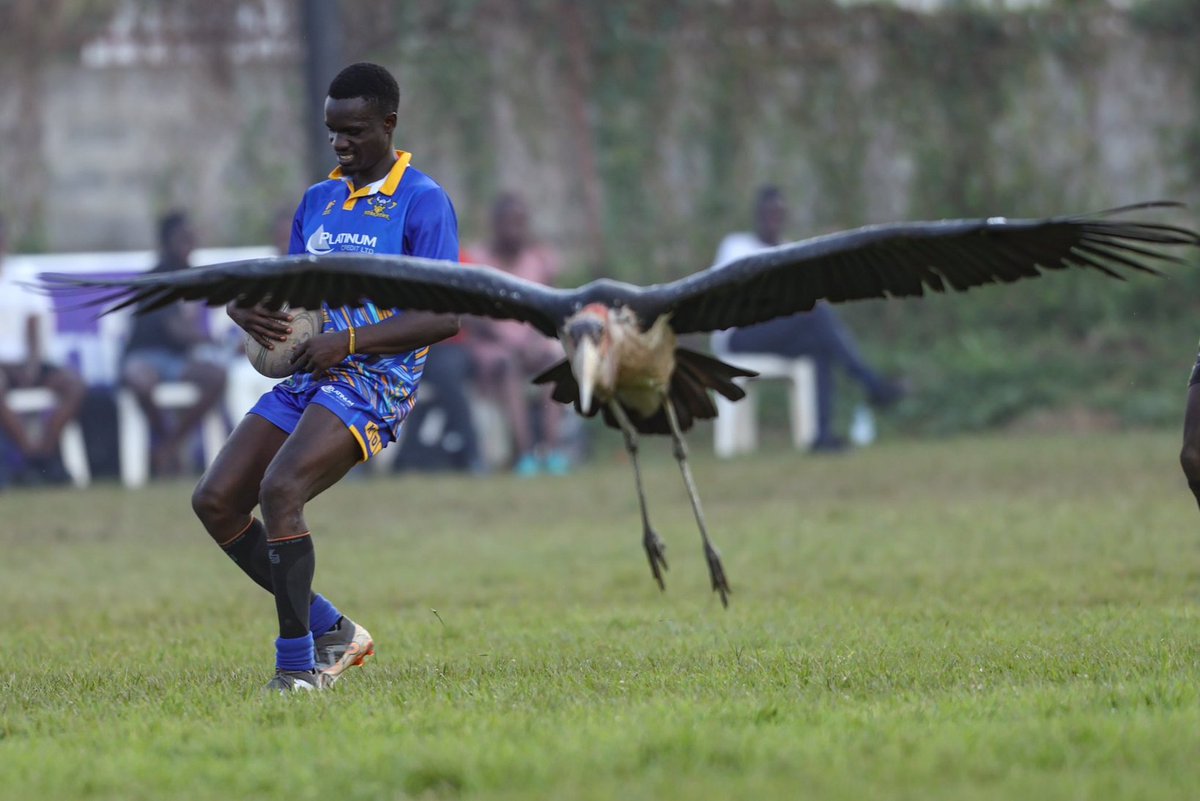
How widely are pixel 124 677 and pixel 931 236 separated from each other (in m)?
3.38

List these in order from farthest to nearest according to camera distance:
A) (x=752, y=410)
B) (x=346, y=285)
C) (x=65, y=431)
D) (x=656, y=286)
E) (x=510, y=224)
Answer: (x=752, y=410) < (x=510, y=224) < (x=65, y=431) < (x=346, y=285) < (x=656, y=286)

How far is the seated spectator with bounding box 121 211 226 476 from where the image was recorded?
15.5 meters

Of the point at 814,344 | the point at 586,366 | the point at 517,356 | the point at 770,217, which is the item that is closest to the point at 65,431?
the point at 517,356

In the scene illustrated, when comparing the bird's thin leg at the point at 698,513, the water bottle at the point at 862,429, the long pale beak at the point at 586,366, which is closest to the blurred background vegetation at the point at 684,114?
the water bottle at the point at 862,429

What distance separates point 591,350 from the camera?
5.88 m

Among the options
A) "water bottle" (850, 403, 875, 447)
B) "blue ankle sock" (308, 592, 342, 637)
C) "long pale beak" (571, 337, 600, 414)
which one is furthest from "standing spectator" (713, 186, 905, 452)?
"long pale beak" (571, 337, 600, 414)

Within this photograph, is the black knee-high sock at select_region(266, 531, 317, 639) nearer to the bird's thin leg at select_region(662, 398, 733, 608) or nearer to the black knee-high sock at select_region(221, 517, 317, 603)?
the black knee-high sock at select_region(221, 517, 317, 603)

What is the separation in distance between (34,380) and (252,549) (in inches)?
363

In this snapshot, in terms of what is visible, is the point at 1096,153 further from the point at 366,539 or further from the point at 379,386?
the point at 379,386

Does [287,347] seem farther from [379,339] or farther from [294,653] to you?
[294,653]

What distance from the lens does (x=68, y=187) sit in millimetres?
19406

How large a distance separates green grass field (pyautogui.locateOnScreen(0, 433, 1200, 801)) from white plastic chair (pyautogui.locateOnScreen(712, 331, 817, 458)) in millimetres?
1914

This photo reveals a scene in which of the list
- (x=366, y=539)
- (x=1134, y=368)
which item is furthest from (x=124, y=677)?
(x=1134, y=368)

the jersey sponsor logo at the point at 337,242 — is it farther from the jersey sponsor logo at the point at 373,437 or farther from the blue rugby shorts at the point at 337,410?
the jersey sponsor logo at the point at 373,437
